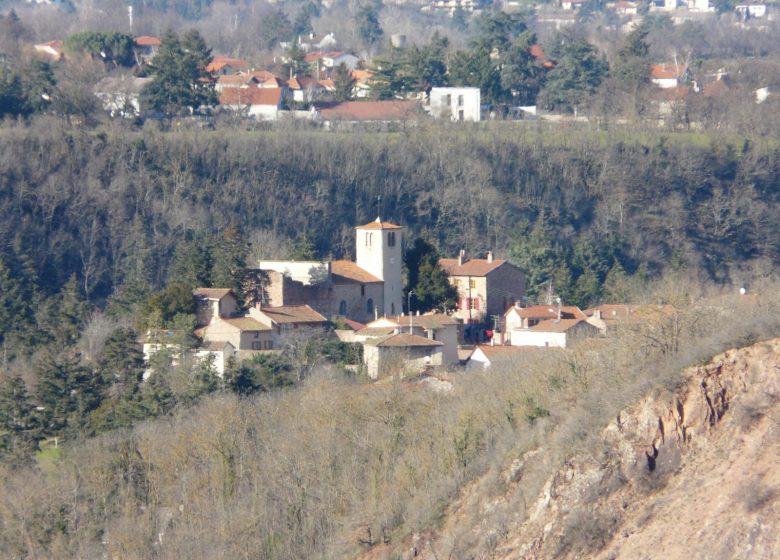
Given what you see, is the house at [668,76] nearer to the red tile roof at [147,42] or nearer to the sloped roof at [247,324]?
the red tile roof at [147,42]

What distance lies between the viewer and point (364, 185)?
2167 inches

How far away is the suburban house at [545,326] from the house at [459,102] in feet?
70.9

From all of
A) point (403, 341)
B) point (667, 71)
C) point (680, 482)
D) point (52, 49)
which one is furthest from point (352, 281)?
point (667, 71)

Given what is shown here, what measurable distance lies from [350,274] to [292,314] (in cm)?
380

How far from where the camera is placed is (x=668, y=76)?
73000 mm

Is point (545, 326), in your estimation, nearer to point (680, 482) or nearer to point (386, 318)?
point (386, 318)

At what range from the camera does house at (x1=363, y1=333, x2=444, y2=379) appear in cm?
3525

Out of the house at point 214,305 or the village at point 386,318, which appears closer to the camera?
the village at point 386,318

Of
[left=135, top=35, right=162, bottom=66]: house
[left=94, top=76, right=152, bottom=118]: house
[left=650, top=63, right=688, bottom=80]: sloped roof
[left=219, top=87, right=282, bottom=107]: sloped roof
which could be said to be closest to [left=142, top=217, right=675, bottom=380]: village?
[left=94, top=76, right=152, bottom=118]: house

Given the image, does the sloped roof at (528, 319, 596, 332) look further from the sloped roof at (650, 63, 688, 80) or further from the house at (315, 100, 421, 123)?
the sloped roof at (650, 63, 688, 80)

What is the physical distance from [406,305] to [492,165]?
49.5ft

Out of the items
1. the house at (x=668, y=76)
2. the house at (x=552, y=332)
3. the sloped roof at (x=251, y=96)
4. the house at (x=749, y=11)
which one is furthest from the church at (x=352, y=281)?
the house at (x=749, y=11)

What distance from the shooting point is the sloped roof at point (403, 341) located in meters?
36.2

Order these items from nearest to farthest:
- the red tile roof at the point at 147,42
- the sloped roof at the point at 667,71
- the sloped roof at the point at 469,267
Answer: the sloped roof at the point at 469,267 < the sloped roof at the point at 667,71 < the red tile roof at the point at 147,42
